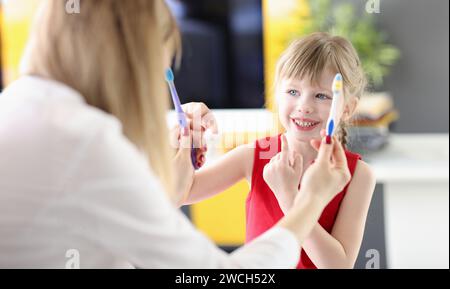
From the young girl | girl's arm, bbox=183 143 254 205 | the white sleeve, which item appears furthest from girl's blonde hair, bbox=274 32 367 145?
the white sleeve

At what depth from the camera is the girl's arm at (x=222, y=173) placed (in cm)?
76

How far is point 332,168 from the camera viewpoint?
0.62 m

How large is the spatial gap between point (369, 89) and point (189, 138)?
26 cm

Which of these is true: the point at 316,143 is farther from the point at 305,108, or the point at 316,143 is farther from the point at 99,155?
the point at 99,155

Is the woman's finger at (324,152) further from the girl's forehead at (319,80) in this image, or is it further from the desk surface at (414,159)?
the desk surface at (414,159)

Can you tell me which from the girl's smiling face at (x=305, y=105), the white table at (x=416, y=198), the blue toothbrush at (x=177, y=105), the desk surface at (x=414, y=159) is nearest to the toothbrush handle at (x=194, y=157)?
the blue toothbrush at (x=177, y=105)

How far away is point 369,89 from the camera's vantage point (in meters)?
0.81

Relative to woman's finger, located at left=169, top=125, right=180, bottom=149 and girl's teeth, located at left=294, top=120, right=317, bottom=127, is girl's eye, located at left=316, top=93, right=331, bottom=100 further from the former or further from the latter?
woman's finger, located at left=169, top=125, right=180, bottom=149

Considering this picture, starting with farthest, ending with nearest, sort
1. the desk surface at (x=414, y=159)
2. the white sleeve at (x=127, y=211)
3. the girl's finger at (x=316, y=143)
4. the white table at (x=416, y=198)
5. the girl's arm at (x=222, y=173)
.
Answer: the desk surface at (x=414, y=159) → the white table at (x=416, y=198) → the girl's arm at (x=222, y=173) → the girl's finger at (x=316, y=143) → the white sleeve at (x=127, y=211)

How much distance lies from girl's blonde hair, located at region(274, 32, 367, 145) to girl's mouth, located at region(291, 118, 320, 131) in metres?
0.04

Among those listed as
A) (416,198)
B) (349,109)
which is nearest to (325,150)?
(349,109)

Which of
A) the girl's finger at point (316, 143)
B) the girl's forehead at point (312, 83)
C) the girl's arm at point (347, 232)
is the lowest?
the girl's arm at point (347, 232)

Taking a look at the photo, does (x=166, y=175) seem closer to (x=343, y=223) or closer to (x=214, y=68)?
(x=343, y=223)

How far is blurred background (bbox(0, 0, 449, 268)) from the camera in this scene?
0.82 m
